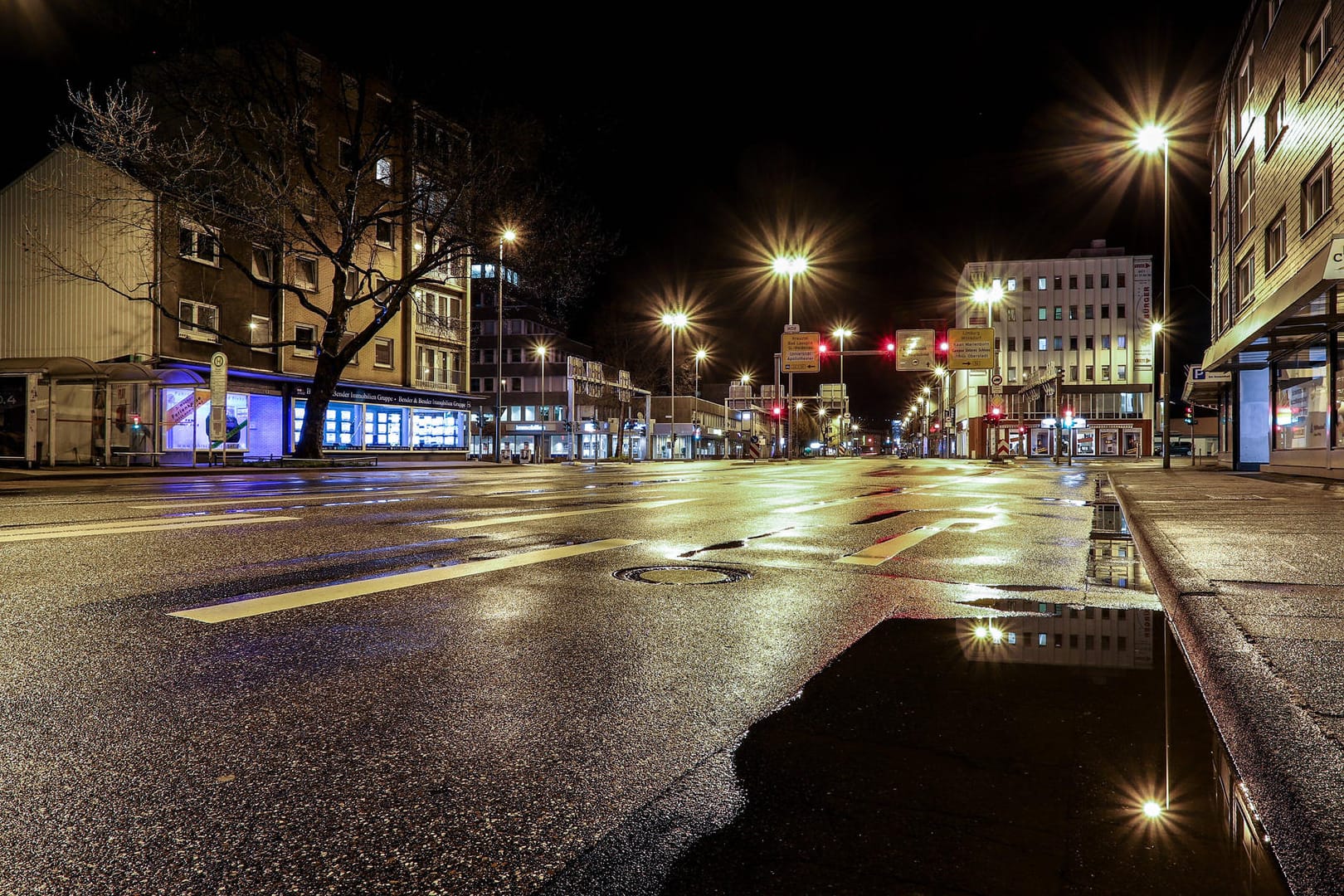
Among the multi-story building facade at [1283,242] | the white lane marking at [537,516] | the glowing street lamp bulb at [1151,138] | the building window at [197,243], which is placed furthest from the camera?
the building window at [197,243]

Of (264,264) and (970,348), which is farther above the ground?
(264,264)

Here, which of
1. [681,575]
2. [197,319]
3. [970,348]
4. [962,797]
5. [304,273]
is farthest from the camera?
[304,273]

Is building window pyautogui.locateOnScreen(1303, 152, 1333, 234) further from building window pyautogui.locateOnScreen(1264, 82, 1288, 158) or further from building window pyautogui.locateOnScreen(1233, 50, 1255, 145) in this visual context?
building window pyautogui.locateOnScreen(1233, 50, 1255, 145)

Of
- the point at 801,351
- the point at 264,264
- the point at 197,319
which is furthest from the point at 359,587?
the point at 264,264

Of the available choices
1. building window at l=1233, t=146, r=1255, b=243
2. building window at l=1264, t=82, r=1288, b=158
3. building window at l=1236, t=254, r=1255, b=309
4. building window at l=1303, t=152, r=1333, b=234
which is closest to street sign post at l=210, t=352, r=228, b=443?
building window at l=1303, t=152, r=1333, b=234

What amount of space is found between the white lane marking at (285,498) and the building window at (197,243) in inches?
840

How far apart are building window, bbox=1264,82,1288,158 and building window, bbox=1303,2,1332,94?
2.22m

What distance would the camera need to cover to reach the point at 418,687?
9.77ft

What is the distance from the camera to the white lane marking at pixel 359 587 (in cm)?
415

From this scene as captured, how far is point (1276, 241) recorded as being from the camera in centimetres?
2373

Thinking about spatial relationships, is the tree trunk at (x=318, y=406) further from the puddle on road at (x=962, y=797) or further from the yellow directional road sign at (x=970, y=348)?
the puddle on road at (x=962, y=797)

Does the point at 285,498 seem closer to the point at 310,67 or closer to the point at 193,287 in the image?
the point at 193,287

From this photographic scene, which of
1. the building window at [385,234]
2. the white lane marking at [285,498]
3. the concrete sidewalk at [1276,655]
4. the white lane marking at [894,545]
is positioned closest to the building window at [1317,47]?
the concrete sidewalk at [1276,655]

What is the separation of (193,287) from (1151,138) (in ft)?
116
